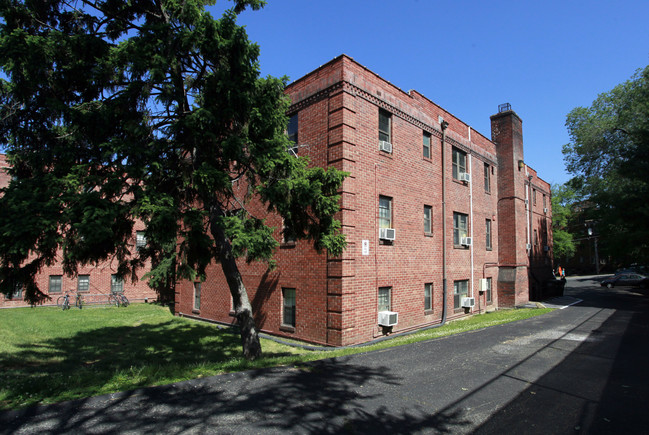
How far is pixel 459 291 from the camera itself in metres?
16.7

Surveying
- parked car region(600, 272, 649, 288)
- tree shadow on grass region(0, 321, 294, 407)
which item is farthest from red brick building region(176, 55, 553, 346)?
parked car region(600, 272, 649, 288)

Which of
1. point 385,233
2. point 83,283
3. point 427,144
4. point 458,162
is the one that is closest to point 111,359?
point 385,233

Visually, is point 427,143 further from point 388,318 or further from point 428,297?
point 388,318

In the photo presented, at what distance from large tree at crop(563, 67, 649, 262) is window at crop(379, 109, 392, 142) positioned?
44.5 feet

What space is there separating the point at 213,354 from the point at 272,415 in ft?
24.5

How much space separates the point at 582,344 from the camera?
911cm

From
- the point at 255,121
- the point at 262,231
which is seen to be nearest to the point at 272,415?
the point at 262,231

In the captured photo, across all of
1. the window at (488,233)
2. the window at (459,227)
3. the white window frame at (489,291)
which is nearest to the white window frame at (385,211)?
the window at (459,227)

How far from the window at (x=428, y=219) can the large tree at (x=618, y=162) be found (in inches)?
427

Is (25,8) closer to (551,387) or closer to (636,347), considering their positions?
(551,387)

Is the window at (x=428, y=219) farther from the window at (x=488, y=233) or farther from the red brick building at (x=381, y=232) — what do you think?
the window at (x=488, y=233)

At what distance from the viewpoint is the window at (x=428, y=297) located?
14.5 m

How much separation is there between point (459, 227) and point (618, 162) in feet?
61.2

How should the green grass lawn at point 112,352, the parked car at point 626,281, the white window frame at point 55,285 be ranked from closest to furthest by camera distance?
the green grass lawn at point 112,352 < the white window frame at point 55,285 < the parked car at point 626,281
